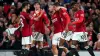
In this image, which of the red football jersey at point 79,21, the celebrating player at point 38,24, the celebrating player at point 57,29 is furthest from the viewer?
the celebrating player at point 38,24

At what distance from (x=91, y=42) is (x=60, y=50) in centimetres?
276

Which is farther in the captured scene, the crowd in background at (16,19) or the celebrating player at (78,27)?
the crowd in background at (16,19)

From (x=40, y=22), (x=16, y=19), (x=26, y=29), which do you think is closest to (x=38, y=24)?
(x=40, y=22)

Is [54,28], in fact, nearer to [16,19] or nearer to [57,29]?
[57,29]

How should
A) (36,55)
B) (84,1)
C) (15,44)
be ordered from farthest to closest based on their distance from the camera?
(84,1) → (15,44) → (36,55)

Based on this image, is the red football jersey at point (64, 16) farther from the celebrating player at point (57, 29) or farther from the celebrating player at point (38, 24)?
the celebrating player at point (38, 24)

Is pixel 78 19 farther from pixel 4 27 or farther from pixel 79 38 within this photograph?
pixel 4 27

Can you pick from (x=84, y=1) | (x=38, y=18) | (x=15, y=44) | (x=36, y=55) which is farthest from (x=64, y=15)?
(x=84, y=1)

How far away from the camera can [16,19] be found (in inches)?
635

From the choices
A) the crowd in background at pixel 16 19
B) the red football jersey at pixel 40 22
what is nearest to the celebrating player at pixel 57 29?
the red football jersey at pixel 40 22

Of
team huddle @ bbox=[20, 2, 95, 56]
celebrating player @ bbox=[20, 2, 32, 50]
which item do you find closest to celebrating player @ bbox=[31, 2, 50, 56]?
team huddle @ bbox=[20, 2, 95, 56]

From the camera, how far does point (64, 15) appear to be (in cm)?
1249

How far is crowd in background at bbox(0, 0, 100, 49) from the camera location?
1568 cm

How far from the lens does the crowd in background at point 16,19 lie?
15.7m
